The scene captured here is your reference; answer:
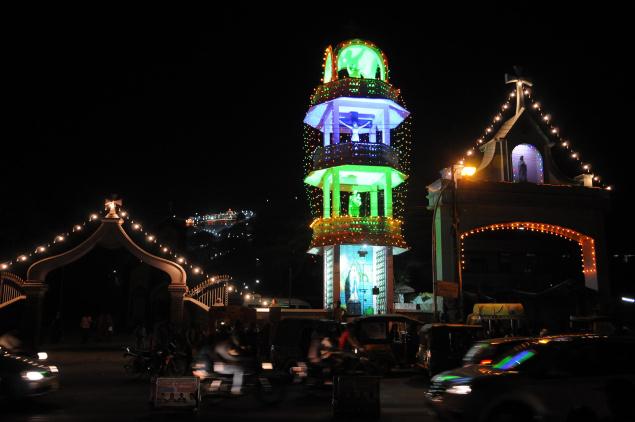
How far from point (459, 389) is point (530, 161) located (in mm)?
25803

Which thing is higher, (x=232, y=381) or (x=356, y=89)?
(x=356, y=89)

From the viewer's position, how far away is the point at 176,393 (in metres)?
11.0

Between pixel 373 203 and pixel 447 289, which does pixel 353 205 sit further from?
pixel 447 289

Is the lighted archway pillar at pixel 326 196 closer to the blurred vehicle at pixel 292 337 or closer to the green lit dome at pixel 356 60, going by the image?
the green lit dome at pixel 356 60

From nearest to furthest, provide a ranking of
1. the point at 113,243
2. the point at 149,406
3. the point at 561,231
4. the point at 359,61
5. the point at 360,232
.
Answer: the point at 149,406 < the point at 113,243 < the point at 360,232 < the point at 561,231 < the point at 359,61

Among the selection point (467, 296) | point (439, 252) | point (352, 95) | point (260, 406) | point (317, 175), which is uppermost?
point (352, 95)

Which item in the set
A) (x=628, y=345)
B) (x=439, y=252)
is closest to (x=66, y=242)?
(x=439, y=252)

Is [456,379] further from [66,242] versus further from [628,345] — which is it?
[66,242]

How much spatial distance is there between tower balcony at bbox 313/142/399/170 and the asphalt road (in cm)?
1471

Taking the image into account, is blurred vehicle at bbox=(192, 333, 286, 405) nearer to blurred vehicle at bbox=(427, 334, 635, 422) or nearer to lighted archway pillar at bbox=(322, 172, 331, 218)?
blurred vehicle at bbox=(427, 334, 635, 422)

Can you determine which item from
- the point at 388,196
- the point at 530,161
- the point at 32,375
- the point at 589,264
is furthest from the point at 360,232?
the point at 32,375

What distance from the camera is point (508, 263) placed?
38406 millimetres

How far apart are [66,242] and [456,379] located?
78.0 ft

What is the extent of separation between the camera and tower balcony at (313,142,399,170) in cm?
2958
